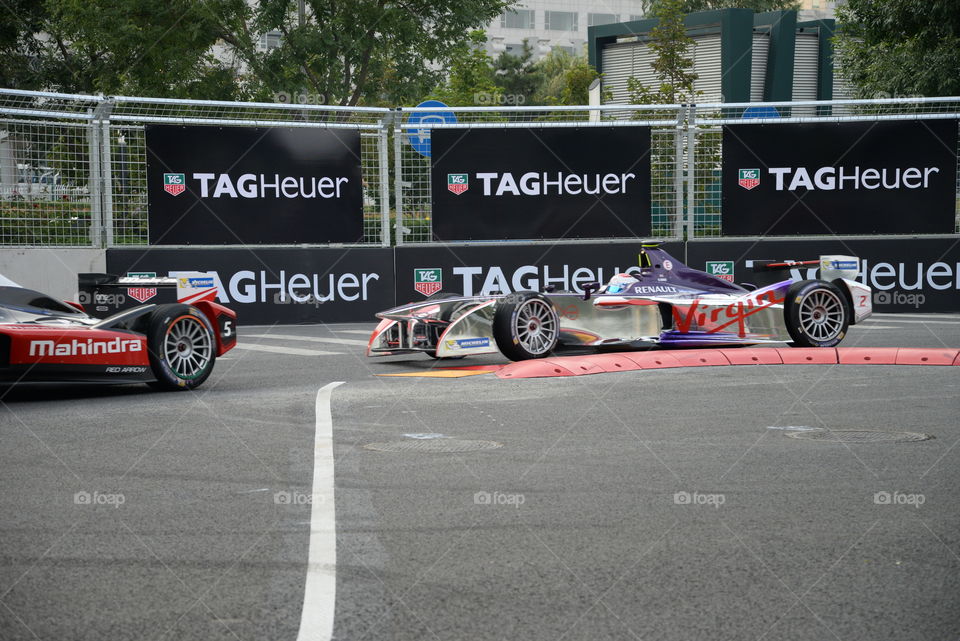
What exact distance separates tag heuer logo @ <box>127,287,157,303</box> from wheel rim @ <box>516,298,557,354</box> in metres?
3.26

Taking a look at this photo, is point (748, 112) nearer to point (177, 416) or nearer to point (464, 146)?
point (464, 146)

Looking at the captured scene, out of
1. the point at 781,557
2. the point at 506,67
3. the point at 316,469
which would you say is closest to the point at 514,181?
the point at 316,469

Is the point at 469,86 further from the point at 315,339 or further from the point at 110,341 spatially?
the point at 110,341

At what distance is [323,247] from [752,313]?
722 centimetres

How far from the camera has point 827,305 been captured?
1133 centimetres

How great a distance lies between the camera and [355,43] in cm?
2900

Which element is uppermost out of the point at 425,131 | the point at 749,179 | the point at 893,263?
the point at 425,131

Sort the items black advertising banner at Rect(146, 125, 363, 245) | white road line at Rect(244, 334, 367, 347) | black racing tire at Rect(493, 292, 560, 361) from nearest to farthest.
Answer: black racing tire at Rect(493, 292, 560, 361) < white road line at Rect(244, 334, 367, 347) < black advertising banner at Rect(146, 125, 363, 245)

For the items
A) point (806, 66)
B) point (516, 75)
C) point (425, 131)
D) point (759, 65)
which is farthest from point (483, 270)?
point (516, 75)

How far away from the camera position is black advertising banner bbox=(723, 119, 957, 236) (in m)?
16.9

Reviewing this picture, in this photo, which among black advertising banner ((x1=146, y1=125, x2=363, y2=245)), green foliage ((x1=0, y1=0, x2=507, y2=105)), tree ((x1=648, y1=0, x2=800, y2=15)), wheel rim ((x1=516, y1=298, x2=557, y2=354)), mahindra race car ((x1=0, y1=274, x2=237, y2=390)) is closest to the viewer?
mahindra race car ((x1=0, y1=274, x2=237, y2=390))

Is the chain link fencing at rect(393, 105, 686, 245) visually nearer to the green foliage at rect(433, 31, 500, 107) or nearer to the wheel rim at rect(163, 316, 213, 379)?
the wheel rim at rect(163, 316, 213, 379)

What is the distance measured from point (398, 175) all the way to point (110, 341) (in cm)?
862

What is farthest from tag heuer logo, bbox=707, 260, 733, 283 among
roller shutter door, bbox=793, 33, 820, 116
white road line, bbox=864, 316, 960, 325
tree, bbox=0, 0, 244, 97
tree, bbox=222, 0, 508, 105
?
roller shutter door, bbox=793, 33, 820, 116
